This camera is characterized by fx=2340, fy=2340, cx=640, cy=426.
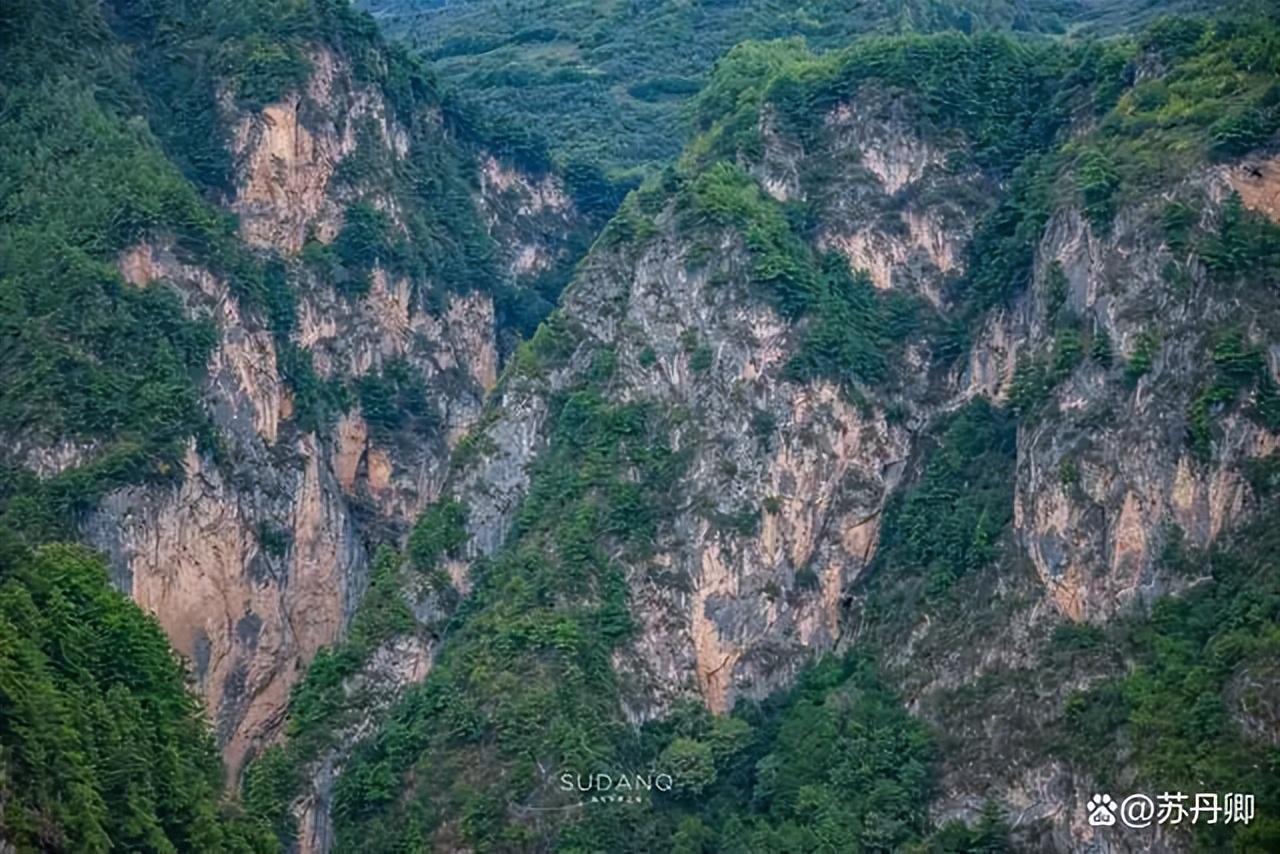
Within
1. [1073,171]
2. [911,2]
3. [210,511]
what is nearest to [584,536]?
[210,511]

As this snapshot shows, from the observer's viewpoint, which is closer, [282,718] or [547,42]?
[282,718]

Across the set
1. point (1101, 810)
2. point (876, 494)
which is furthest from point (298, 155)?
point (1101, 810)

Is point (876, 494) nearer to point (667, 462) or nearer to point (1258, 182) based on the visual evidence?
point (667, 462)

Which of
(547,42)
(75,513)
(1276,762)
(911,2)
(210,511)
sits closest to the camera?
(1276,762)

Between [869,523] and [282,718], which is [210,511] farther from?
[869,523]

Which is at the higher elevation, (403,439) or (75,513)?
(403,439)

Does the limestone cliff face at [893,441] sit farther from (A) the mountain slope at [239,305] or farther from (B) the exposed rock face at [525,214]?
(B) the exposed rock face at [525,214]
